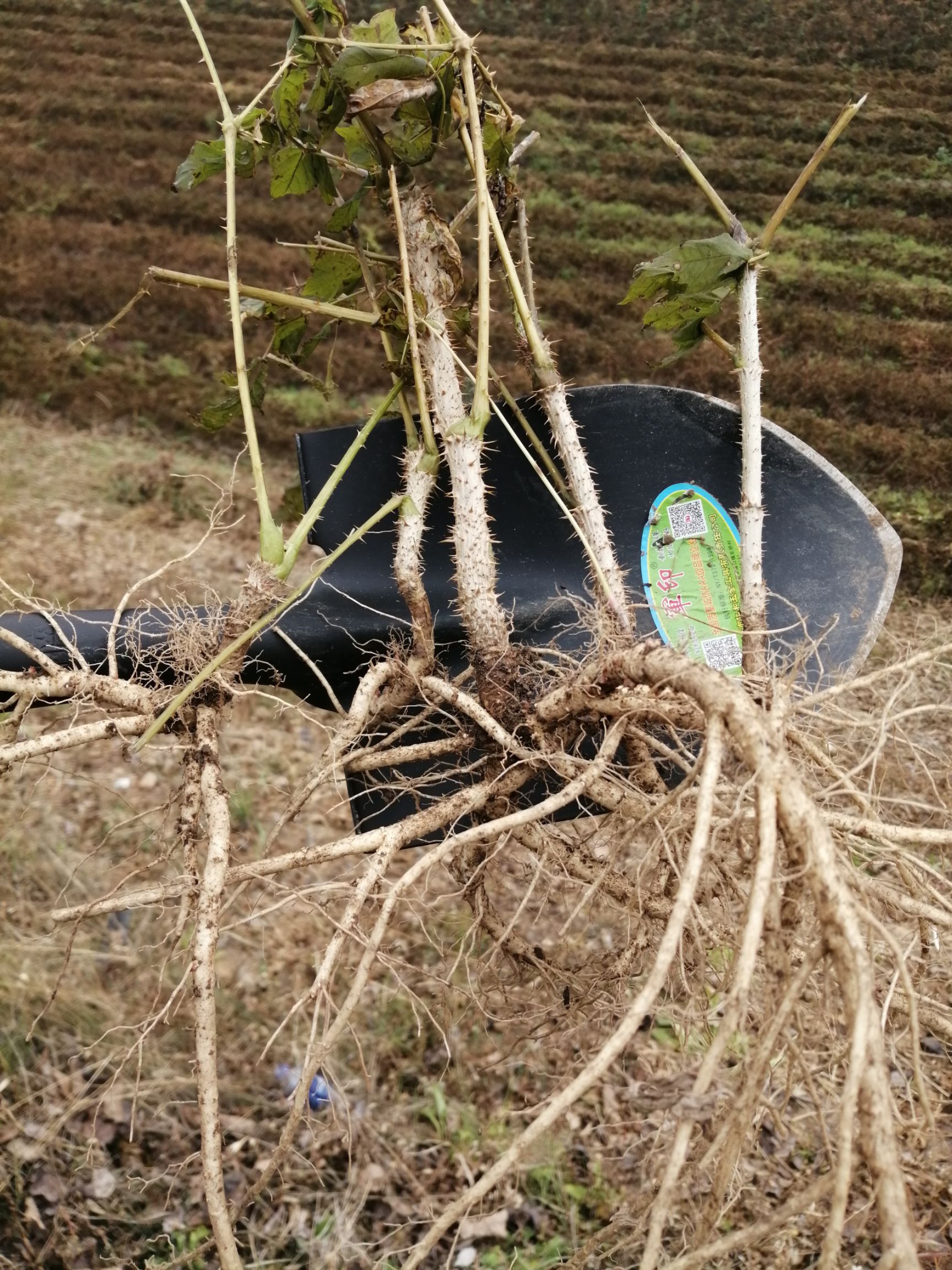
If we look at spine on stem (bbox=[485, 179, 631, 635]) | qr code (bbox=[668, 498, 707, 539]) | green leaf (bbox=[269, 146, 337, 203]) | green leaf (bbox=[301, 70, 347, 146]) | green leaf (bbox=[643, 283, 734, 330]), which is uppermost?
green leaf (bbox=[301, 70, 347, 146])

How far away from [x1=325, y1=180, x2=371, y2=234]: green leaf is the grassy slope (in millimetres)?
667

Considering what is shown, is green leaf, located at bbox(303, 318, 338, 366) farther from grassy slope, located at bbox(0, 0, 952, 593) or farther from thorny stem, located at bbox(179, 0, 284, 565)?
grassy slope, located at bbox(0, 0, 952, 593)

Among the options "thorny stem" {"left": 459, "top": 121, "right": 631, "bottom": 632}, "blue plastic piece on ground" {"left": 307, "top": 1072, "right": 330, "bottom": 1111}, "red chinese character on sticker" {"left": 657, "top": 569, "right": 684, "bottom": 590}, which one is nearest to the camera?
"thorny stem" {"left": 459, "top": 121, "right": 631, "bottom": 632}

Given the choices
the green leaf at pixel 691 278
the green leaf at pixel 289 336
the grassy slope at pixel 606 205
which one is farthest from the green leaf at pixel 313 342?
the grassy slope at pixel 606 205

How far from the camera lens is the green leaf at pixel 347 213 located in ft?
3.74

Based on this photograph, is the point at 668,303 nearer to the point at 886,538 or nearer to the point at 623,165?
the point at 886,538

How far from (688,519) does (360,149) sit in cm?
71

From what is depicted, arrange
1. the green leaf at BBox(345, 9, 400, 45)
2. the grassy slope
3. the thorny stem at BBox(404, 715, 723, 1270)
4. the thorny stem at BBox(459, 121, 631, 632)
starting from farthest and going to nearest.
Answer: the grassy slope < the thorny stem at BBox(459, 121, 631, 632) < the green leaf at BBox(345, 9, 400, 45) < the thorny stem at BBox(404, 715, 723, 1270)

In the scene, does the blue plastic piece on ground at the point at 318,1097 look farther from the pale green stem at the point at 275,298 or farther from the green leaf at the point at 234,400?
the pale green stem at the point at 275,298

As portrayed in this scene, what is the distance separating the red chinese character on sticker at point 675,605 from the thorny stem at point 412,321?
1.43ft

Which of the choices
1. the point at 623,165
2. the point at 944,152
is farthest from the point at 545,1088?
the point at 623,165

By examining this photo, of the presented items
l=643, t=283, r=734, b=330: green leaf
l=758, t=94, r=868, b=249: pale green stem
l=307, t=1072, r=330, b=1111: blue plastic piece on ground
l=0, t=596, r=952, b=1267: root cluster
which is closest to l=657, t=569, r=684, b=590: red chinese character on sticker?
l=0, t=596, r=952, b=1267: root cluster

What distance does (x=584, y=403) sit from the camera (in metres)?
1.45

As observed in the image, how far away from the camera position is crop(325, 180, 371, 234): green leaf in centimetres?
114
